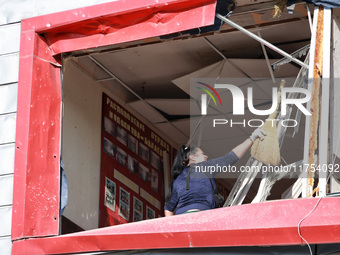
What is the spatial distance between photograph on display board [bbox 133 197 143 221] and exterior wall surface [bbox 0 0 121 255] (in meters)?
2.60

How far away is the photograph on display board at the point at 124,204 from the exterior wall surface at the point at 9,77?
2.30 m

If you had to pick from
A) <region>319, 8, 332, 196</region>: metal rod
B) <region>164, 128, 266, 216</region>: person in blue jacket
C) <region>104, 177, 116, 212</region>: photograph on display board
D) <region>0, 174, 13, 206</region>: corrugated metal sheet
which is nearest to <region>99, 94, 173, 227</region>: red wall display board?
<region>104, 177, 116, 212</region>: photograph on display board

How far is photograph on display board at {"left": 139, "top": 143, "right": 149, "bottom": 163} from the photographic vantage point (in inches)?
423

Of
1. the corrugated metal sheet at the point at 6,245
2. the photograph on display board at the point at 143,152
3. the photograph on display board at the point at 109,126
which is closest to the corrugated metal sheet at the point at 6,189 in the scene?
the corrugated metal sheet at the point at 6,245

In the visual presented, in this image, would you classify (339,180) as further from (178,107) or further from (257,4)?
(178,107)

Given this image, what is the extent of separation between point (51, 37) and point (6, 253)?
7.65ft

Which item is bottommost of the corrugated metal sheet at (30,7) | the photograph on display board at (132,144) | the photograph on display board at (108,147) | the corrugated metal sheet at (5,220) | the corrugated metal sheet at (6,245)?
the corrugated metal sheet at (6,245)

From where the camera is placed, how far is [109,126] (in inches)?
405

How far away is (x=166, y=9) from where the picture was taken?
7.89 m

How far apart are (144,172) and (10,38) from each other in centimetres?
304

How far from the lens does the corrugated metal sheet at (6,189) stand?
7.97m

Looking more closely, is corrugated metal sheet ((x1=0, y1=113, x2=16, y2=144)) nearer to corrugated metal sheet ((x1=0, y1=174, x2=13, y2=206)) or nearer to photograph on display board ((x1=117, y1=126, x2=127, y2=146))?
corrugated metal sheet ((x1=0, y1=174, x2=13, y2=206))

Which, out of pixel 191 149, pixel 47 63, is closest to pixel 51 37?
pixel 47 63

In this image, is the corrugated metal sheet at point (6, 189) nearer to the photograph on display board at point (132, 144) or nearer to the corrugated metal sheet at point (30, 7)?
the corrugated metal sheet at point (30, 7)
